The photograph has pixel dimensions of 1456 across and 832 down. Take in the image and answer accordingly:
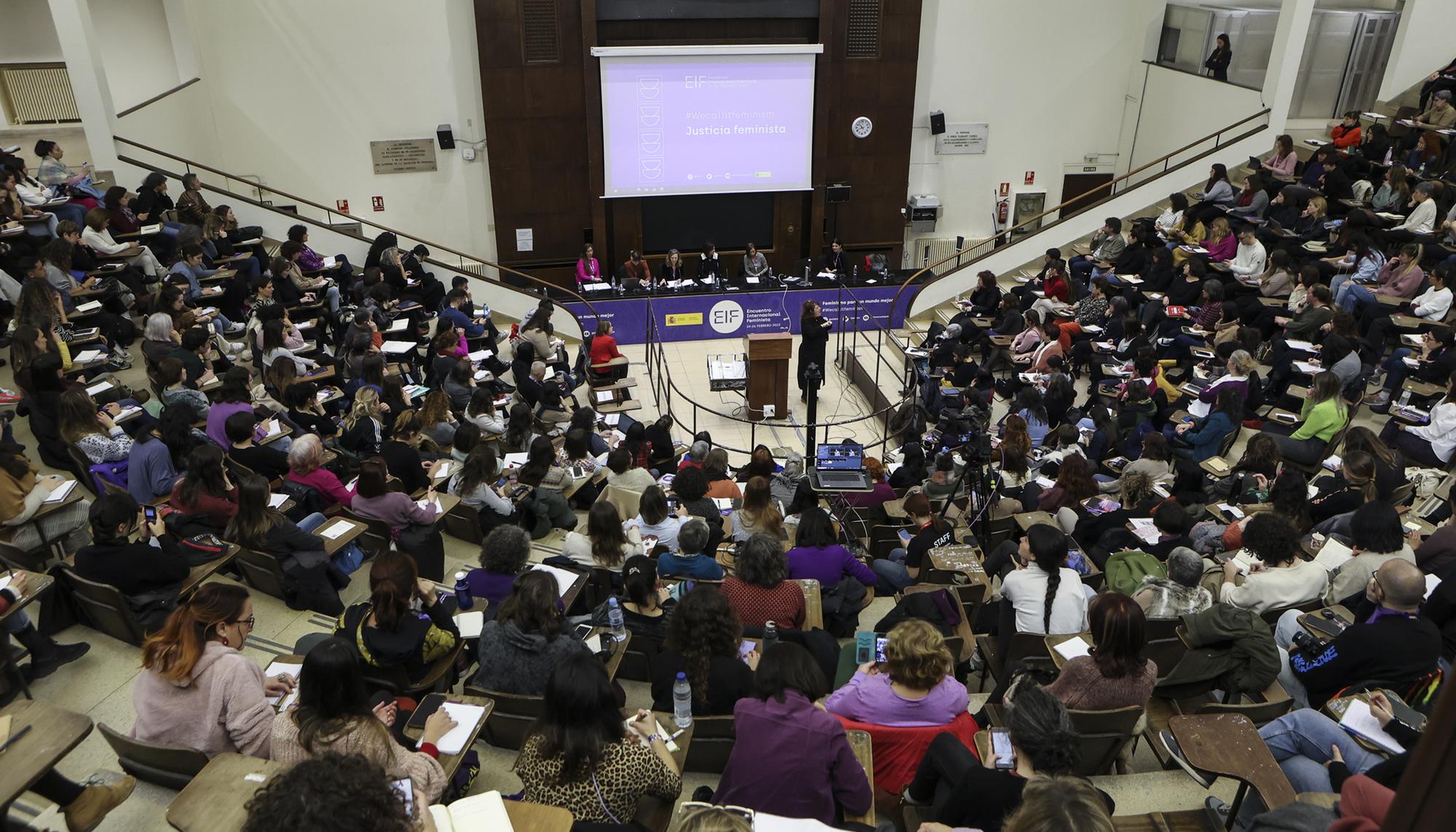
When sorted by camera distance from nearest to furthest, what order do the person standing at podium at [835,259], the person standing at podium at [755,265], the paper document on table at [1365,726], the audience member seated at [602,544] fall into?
the paper document on table at [1365,726] → the audience member seated at [602,544] → the person standing at podium at [755,265] → the person standing at podium at [835,259]

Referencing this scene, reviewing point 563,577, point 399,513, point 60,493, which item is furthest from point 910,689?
point 60,493

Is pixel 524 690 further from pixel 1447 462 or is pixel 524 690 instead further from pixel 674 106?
pixel 674 106

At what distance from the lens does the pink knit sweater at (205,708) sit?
3.71 m

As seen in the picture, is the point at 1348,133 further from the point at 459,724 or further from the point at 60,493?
the point at 60,493

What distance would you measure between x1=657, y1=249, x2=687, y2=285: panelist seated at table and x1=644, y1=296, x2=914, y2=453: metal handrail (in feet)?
Result: 3.44

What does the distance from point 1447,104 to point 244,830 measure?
1522 centimetres

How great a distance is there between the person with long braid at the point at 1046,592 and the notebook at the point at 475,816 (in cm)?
297

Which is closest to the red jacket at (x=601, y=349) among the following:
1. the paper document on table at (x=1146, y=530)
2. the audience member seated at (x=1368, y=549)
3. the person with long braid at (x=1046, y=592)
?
the paper document on table at (x=1146, y=530)

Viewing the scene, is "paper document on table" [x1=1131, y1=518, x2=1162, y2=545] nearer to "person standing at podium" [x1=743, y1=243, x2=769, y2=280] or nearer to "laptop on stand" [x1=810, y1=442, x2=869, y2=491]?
"laptop on stand" [x1=810, y1=442, x2=869, y2=491]

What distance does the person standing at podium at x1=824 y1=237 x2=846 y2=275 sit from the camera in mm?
16734

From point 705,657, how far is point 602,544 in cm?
165

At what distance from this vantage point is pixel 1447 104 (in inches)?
468

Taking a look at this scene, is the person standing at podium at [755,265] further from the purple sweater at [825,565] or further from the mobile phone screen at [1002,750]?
the mobile phone screen at [1002,750]

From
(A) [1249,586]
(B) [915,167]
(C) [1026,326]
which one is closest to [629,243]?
(B) [915,167]
